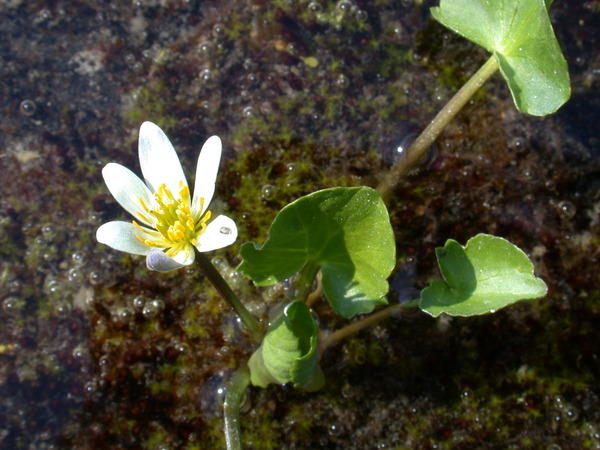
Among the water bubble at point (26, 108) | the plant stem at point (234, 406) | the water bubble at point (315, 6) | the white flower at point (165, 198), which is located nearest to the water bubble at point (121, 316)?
the plant stem at point (234, 406)

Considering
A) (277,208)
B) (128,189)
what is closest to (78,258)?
(128,189)

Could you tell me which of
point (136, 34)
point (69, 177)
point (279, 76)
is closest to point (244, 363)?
point (69, 177)

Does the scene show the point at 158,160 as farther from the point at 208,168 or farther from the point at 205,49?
the point at 205,49

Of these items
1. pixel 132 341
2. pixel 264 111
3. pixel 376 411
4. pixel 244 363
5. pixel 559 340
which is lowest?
pixel 559 340

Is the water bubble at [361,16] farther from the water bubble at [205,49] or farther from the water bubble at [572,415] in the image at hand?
the water bubble at [572,415]

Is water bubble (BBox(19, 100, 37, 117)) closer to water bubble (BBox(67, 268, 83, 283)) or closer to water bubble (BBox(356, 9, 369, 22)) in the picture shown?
water bubble (BBox(67, 268, 83, 283))

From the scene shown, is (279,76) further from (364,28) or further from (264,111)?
(364,28)
